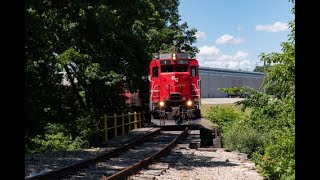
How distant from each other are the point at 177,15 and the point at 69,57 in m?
23.6

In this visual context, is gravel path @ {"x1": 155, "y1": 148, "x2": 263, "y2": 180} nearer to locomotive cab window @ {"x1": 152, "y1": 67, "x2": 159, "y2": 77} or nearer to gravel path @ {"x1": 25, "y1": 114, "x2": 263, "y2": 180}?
gravel path @ {"x1": 25, "y1": 114, "x2": 263, "y2": 180}

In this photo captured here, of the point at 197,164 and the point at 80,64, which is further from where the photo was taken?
the point at 80,64

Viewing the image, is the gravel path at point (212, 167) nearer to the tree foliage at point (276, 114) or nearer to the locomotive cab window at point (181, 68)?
the tree foliage at point (276, 114)

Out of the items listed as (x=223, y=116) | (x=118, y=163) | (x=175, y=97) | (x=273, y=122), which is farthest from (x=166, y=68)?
(x=118, y=163)

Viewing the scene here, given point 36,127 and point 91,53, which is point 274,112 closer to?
point 36,127

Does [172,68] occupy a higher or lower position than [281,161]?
higher

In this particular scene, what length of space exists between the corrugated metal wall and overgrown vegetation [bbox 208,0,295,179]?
6248 cm

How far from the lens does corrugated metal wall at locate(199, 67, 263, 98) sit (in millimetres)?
80562

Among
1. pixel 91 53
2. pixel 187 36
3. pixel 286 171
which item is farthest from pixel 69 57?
pixel 187 36

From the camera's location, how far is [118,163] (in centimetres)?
1089

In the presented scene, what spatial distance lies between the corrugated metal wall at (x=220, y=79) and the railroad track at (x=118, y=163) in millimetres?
64269

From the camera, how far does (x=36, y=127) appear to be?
16422 mm

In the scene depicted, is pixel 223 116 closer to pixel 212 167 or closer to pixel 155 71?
pixel 155 71

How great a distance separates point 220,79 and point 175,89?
66790 millimetres
